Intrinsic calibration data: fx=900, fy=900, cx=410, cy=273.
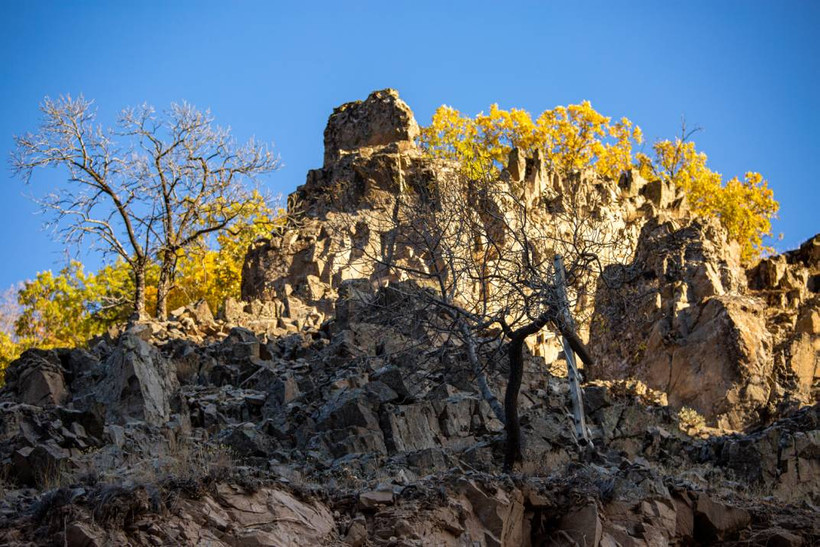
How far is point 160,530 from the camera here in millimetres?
8859

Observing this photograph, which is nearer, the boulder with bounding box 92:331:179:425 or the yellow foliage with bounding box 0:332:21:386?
the boulder with bounding box 92:331:179:425

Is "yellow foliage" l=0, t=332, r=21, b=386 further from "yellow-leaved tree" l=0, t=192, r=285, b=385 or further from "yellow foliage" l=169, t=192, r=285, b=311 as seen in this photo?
"yellow foliage" l=169, t=192, r=285, b=311

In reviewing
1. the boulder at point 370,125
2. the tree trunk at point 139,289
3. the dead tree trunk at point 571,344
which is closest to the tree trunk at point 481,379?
the dead tree trunk at point 571,344

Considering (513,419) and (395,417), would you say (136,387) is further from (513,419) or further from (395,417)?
(513,419)

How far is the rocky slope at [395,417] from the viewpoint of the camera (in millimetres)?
10102

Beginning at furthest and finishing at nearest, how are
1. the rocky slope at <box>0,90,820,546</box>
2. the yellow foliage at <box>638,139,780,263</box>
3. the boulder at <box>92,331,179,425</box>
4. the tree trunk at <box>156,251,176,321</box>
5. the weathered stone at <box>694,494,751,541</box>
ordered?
the yellow foliage at <box>638,139,780,263</box> → the tree trunk at <box>156,251,176,321</box> → the boulder at <box>92,331,179,425</box> → the weathered stone at <box>694,494,751,541</box> → the rocky slope at <box>0,90,820,546</box>

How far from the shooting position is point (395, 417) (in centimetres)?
1507

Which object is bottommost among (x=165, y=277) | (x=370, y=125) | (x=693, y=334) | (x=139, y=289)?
(x=693, y=334)

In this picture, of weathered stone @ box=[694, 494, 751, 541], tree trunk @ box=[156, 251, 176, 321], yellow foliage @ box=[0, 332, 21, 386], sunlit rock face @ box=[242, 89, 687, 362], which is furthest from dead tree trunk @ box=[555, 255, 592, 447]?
yellow foliage @ box=[0, 332, 21, 386]

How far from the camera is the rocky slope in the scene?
10102 millimetres

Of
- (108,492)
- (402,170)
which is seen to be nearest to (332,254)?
(402,170)

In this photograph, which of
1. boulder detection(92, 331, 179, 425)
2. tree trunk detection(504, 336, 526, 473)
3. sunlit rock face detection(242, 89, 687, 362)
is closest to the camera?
tree trunk detection(504, 336, 526, 473)

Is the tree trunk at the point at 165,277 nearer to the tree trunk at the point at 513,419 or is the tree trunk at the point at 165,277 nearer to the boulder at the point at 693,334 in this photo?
the boulder at the point at 693,334

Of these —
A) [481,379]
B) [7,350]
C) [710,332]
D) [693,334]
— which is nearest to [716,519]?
[481,379]
